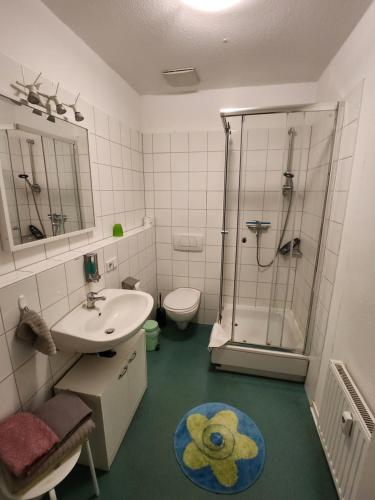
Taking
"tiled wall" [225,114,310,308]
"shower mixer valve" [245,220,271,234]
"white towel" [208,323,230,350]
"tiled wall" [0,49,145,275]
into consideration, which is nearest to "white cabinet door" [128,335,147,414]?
"white towel" [208,323,230,350]

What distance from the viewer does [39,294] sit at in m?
1.15

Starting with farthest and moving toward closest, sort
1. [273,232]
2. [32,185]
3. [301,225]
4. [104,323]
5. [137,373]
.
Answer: [273,232]
[301,225]
[137,373]
[104,323]
[32,185]

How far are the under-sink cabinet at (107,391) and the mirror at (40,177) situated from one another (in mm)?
771

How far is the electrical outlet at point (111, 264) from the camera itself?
1.72 metres

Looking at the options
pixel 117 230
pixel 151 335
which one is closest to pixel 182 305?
pixel 151 335

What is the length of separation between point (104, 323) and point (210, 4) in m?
1.91

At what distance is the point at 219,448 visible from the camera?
1453 mm

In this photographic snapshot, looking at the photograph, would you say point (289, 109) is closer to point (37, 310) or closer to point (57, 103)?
point (57, 103)

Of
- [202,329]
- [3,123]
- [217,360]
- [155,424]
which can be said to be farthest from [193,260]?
[3,123]

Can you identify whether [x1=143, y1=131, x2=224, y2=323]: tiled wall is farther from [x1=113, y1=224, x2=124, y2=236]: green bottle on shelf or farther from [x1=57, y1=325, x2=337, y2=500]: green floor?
[x1=57, y1=325, x2=337, y2=500]: green floor

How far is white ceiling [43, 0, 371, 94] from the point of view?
1302mm

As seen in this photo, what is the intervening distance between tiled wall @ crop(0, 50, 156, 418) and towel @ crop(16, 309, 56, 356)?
3 cm

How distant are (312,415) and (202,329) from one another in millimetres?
1314

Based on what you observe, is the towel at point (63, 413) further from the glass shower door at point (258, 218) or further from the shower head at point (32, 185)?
the glass shower door at point (258, 218)
